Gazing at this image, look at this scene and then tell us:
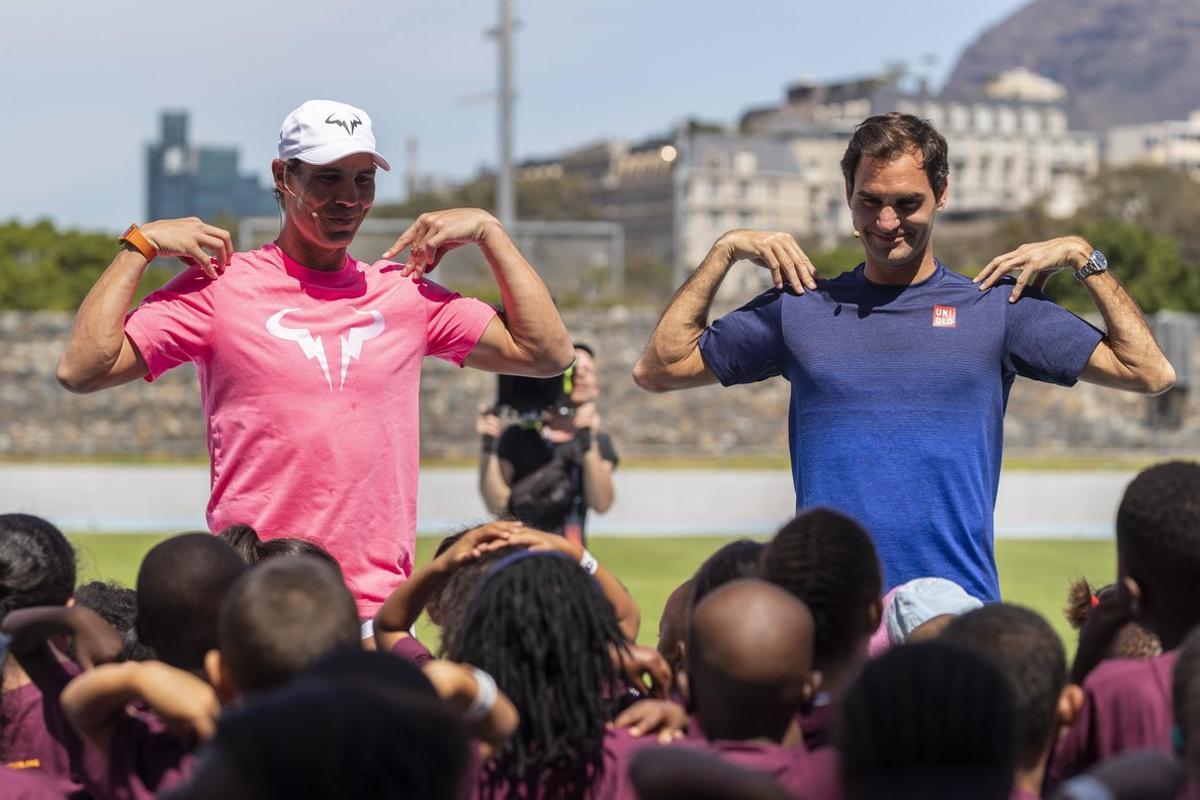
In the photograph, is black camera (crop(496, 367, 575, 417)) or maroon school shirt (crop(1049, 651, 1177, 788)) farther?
black camera (crop(496, 367, 575, 417))

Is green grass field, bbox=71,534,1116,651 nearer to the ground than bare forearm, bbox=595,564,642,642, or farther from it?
nearer to the ground

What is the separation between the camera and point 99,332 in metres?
4.18

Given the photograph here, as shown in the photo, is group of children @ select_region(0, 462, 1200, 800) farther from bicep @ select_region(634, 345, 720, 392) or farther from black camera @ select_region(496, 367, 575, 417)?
black camera @ select_region(496, 367, 575, 417)

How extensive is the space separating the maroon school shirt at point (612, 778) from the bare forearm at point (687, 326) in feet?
4.84

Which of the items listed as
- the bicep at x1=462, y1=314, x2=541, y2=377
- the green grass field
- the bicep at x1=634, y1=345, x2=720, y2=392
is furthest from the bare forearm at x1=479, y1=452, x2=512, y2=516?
the bicep at x1=462, y1=314, x2=541, y2=377

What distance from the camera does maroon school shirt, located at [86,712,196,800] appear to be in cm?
320

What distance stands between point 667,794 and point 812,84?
15501cm

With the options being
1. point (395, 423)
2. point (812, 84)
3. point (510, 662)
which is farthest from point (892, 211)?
point (812, 84)

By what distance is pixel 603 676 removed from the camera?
3.29m

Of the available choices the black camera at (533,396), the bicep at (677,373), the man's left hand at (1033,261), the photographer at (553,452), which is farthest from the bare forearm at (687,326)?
the black camera at (533,396)

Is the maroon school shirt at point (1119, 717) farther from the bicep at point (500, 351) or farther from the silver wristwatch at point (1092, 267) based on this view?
the bicep at point (500, 351)

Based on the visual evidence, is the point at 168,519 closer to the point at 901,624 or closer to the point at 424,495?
the point at 424,495

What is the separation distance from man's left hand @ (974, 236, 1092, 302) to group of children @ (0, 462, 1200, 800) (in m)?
0.96

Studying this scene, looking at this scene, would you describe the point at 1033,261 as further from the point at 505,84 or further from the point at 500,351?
the point at 505,84
